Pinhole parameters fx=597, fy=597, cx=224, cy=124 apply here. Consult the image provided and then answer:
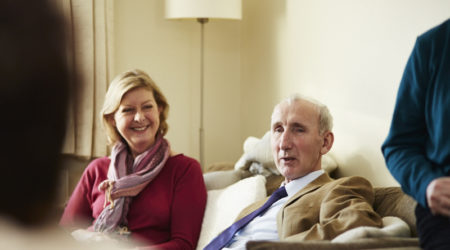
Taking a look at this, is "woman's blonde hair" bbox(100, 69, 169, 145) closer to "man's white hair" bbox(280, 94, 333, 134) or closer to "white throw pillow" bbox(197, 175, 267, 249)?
"white throw pillow" bbox(197, 175, 267, 249)

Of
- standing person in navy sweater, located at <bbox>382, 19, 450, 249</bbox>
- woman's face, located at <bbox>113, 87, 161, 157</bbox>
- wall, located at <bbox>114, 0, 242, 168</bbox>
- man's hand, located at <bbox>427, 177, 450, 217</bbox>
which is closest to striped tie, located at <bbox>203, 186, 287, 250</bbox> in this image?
woman's face, located at <bbox>113, 87, 161, 157</bbox>

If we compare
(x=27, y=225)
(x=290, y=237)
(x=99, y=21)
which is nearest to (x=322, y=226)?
(x=290, y=237)

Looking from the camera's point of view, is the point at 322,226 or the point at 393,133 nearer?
the point at 393,133

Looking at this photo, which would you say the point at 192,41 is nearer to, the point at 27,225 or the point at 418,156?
the point at 418,156

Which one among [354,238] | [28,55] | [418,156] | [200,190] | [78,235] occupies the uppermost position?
[28,55]

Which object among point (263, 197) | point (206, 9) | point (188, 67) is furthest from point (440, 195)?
point (188, 67)

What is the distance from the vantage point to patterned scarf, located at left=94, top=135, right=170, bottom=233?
8.11 ft

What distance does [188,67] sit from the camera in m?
4.33

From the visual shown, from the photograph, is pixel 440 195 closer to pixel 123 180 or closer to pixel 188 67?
pixel 123 180

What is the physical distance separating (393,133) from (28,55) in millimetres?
1185

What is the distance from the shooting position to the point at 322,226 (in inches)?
67.3

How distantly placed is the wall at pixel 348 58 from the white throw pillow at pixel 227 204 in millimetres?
A: 490

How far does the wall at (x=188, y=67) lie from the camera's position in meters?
4.13

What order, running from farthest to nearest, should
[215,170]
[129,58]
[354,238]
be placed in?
[129,58] < [215,170] < [354,238]
